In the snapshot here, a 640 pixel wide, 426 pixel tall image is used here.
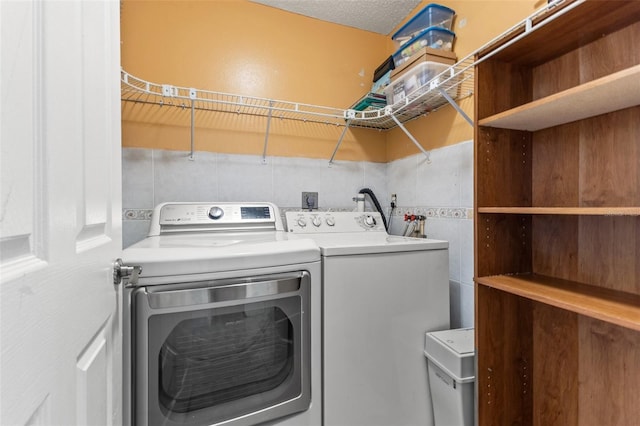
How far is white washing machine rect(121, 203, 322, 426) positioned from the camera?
918 mm

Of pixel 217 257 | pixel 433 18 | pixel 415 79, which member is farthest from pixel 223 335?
pixel 433 18

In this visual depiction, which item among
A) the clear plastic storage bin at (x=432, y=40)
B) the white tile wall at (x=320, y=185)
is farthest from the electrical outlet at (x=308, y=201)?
the clear plastic storage bin at (x=432, y=40)

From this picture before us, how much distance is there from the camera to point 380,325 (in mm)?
1281

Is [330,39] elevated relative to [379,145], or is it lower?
elevated

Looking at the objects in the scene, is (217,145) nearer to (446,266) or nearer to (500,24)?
(446,266)

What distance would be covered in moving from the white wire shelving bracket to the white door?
0.94m

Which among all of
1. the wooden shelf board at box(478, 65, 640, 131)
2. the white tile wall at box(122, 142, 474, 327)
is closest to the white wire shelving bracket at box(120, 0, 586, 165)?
the white tile wall at box(122, 142, 474, 327)

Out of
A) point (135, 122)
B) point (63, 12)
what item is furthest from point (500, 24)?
point (135, 122)

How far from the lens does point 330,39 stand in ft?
6.95

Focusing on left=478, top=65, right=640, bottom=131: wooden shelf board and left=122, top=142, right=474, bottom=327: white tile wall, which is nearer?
left=478, top=65, right=640, bottom=131: wooden shelf board

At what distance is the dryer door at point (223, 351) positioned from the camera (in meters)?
0.93

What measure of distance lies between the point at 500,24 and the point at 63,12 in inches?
65.4

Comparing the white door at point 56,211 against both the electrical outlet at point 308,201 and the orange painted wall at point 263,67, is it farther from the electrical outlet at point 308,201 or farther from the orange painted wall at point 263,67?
the electrical outlet at point 308,201

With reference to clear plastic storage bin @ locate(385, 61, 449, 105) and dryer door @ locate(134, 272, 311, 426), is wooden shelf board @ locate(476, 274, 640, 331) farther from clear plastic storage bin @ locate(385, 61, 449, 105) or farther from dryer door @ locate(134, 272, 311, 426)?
clear plastic storage bin @ locate(385, 61, 449, 105)
